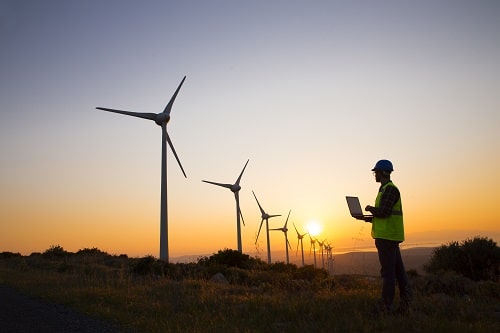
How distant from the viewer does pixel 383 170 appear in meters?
8.77

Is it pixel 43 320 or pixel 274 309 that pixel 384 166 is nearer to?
pixel 274 309

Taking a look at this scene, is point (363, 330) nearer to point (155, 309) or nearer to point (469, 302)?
point (469, 302)

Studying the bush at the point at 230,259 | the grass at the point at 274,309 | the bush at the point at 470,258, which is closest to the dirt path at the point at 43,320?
the grass at the point at 274,309

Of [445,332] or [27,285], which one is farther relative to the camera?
[27,285]

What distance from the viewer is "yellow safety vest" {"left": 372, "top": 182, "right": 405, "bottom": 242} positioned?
8.27 metres

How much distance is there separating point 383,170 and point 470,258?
1209 centimetres

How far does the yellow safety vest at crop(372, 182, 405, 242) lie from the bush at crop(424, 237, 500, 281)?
1174 cm

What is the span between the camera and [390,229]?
8273 millimetres

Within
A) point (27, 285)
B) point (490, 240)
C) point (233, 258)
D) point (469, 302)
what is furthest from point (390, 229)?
point (233, 258)

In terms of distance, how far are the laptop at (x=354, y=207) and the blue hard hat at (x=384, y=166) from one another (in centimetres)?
71

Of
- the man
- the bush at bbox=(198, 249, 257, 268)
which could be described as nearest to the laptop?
the man

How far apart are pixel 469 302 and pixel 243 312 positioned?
4.79m

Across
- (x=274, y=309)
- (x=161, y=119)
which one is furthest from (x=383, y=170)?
(x=161, y=119)

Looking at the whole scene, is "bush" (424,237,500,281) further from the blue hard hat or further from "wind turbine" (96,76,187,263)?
"wind turbine" (96,76,187,263)
